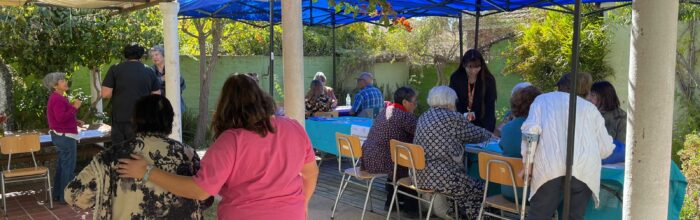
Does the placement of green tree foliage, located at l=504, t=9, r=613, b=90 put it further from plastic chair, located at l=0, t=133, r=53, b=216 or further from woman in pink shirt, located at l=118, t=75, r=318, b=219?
woman in pink shirt, located at l=118, t=75, r=318, b=219

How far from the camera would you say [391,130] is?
16.0 ft

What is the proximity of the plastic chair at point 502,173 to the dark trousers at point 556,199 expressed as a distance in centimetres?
18

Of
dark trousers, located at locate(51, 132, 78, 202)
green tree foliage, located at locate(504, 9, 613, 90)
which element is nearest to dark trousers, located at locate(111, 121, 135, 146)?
dark trousers, located at locate(51, 132, 78, 202)

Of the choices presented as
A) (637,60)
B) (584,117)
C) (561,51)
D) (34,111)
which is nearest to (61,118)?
(34,111)

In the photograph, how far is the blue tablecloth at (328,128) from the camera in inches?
248

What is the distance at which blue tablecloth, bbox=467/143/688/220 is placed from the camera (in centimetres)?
338

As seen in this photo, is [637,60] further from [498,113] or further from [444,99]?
[498,113]

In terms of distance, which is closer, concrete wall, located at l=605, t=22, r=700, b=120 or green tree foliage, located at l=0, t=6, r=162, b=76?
green tree foliage, located at l=0, t=6, r=162, b=76

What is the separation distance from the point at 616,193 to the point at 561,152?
56 cm

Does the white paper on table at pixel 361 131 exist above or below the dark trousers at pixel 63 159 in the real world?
above

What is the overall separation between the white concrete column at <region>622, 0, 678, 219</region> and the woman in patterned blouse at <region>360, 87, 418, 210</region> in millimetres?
2698

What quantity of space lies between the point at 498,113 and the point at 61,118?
325 inches

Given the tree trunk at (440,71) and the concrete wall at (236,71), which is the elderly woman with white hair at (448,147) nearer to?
the concrete wall at (236,71)

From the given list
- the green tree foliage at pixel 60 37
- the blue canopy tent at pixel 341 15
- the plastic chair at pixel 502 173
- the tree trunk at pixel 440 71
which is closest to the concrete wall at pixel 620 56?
the blue canopy tent at pixel 341 15
